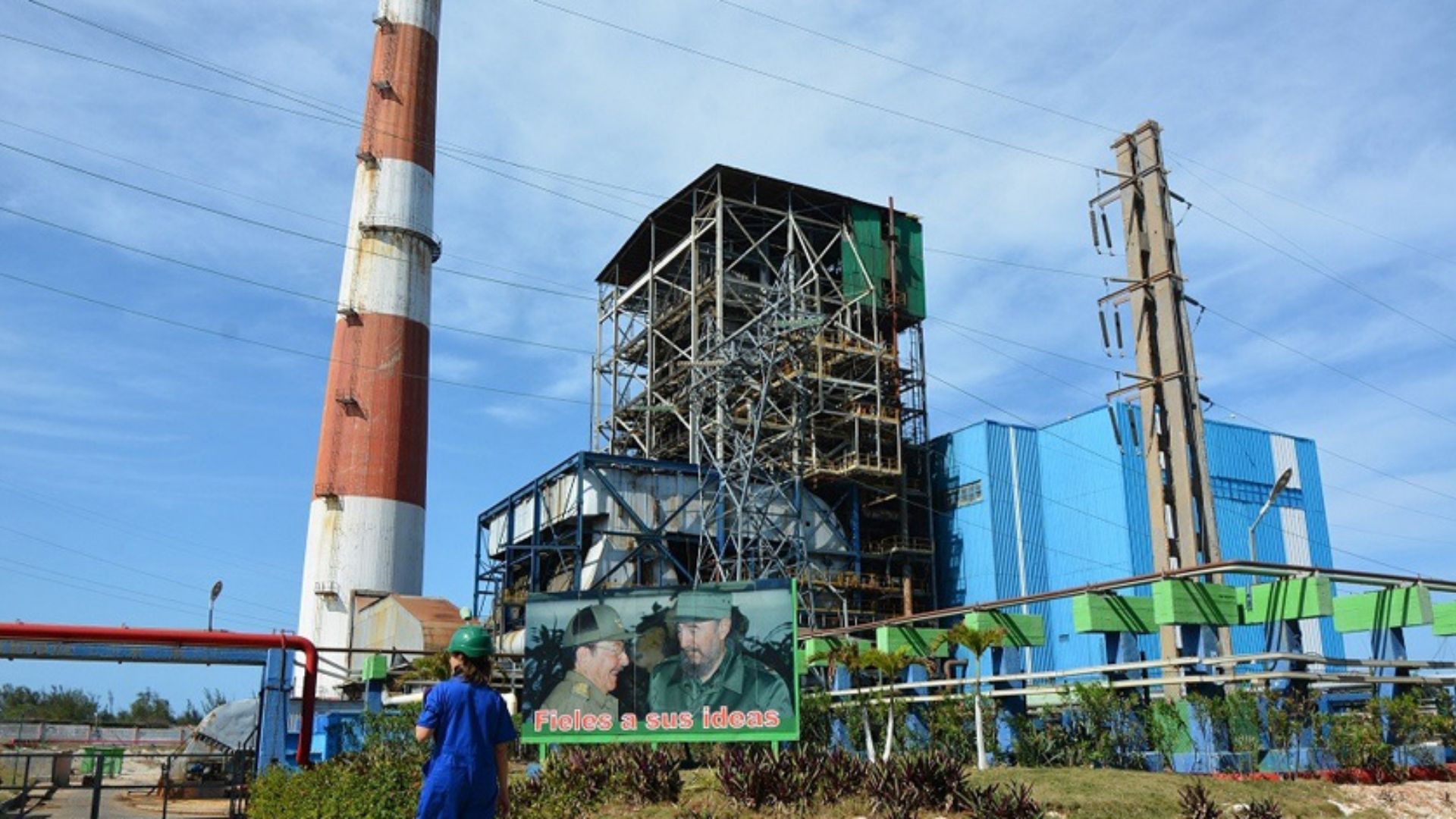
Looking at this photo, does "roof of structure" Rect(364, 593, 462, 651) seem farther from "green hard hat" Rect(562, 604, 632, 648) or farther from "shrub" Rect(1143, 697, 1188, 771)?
"shrub" Rect(1143, 697, 1188, 771)

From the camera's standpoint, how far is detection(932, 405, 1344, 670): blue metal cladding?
48.2 metres

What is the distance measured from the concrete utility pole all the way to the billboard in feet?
38.7

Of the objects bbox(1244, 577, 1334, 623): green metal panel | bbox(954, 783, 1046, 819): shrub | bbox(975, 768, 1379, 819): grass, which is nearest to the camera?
bbox(954, 783, 1046, 819): shrub

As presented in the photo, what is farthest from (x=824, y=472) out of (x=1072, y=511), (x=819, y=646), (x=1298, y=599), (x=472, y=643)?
(x=472, y=643)

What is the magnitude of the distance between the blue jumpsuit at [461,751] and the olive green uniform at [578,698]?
38.3 feet

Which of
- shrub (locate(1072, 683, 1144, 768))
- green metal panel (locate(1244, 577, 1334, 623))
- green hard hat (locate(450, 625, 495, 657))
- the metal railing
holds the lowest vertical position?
the metal railing

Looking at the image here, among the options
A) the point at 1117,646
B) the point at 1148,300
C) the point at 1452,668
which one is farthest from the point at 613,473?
the point at 1452,668

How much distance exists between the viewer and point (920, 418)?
2212 inches

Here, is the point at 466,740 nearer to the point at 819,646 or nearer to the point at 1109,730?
the point at 1109,730

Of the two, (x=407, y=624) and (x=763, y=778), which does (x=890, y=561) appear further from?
(x=763, y=778)

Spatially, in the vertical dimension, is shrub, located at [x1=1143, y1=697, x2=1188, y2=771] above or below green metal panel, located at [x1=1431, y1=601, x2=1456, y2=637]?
below

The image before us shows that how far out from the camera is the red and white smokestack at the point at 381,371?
45.3m

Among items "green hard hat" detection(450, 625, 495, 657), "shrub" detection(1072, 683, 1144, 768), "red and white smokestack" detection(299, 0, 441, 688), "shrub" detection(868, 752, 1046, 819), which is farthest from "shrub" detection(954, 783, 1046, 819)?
"red and white smokestack" detection(299, 0, 441, 688)

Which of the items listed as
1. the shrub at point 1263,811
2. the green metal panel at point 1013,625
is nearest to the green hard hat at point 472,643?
the shrub at point 1263,811
